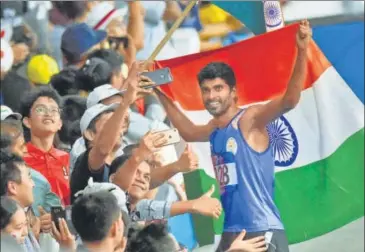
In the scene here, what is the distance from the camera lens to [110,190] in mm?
6559

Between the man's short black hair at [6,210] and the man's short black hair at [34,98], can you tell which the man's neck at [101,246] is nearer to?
the man's short black hair at [6,210]

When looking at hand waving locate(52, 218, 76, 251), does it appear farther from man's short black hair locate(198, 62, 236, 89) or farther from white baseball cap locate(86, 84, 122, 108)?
man's short black hair locate(198, 62, 236, 89)

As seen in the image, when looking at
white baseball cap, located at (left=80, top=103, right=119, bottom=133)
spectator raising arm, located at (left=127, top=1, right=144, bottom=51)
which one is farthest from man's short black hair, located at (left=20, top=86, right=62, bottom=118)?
spectator raising arm, located at (left=127, top=1, right=144, bottom=51)

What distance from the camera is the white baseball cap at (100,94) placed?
7.90 metres

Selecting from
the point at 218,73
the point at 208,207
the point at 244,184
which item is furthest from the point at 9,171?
the point at 218,73

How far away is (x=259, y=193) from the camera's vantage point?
750cm

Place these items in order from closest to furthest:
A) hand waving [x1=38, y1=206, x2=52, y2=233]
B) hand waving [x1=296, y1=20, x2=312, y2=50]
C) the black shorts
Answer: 1. hand waving [x1=38, y1=206, x2=52, y2=233]
2. the black shorts
3. hand waving [x1=296, y1=20, x2=312, y2=50]

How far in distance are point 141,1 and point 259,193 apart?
11.7ft

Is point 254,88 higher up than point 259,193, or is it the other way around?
point 254,88

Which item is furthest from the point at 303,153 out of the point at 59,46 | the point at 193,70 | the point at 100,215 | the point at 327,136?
the point at 59,46

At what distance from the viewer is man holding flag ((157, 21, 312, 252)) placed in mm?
7441

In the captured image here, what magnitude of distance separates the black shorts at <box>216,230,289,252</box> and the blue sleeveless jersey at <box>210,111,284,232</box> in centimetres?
2

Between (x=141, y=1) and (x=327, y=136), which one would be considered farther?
(x=141, y=1)

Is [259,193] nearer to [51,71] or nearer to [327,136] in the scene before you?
[327,136]
